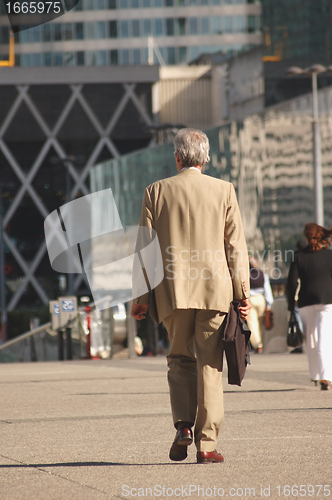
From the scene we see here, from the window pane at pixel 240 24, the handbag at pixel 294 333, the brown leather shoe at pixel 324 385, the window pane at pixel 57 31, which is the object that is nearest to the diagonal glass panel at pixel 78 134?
the window pane at pixel 57 31

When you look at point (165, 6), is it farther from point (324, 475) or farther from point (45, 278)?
point (324, 475)

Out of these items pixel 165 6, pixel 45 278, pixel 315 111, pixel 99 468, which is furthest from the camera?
pixel 165 6

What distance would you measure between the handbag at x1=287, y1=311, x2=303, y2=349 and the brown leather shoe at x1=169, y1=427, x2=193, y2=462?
18.7 feet

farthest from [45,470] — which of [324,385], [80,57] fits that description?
[80,57]

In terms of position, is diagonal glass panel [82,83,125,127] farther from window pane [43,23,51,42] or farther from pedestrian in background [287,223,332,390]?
pedestrian in background [287,223,332,390]

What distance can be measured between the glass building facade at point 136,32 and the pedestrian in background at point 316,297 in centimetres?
6802

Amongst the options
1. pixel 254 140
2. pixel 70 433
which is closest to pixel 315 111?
pixel 254 140

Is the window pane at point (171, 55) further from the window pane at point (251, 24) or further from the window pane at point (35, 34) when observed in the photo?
the window pane at point (35, 34)

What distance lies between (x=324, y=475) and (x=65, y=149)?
60978mm

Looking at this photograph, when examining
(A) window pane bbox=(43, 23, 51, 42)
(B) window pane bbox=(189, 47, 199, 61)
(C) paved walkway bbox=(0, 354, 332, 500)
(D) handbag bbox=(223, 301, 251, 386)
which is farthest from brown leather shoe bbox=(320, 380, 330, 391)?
(A) window pane bbox=(43, 23, 51, 42)

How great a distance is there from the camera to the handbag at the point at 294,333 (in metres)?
10.8

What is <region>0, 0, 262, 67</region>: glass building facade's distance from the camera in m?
76.6

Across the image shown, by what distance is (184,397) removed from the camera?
532 cm

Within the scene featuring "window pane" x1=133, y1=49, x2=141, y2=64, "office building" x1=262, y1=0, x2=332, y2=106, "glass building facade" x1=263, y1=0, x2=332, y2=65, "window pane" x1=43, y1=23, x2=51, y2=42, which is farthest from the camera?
"window pane" x1=43, y1=23, x2=51, y2=42
